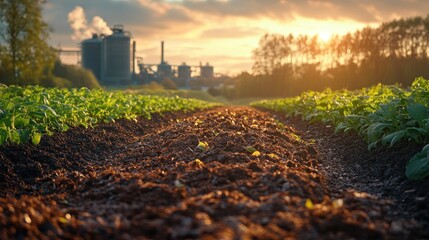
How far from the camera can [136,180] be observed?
4.68 meters

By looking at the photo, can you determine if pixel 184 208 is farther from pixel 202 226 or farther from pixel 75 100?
pixel 75 100

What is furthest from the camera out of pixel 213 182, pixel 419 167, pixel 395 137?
pixel 395 137

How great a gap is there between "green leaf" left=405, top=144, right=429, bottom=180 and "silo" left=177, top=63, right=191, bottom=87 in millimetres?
99307

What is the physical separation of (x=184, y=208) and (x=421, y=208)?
2395mm

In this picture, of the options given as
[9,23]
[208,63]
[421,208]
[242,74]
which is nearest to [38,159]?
[421,208]

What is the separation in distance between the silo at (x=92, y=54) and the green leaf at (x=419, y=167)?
74679 mm

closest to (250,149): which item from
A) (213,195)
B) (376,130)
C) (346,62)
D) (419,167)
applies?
(376,130)

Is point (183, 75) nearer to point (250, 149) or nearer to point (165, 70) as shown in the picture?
point (165, 70)

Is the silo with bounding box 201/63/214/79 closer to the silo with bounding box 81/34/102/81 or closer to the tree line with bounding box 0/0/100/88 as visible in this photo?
the silo with bounding box 81/34/102/81

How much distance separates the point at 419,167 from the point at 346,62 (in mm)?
53107

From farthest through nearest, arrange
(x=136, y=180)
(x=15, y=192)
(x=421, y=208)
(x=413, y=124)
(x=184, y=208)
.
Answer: (x=413, y=124)
(x=15, y=192)
(x=136, y=180)
(x=421, y=208)
(x=184, y=208)

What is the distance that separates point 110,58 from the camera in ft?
247

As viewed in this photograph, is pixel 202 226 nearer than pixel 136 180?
Yes

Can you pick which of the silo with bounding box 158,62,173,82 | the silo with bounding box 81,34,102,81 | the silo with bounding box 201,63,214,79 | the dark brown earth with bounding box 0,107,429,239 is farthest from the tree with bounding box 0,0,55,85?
the silo with bounding box 201,63,214,79
